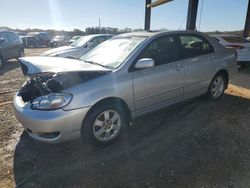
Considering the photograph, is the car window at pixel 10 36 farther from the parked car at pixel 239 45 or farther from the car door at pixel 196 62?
the car door at pixel 196 62

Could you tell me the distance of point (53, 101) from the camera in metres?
2.78

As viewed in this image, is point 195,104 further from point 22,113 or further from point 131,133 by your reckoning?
point 22,113

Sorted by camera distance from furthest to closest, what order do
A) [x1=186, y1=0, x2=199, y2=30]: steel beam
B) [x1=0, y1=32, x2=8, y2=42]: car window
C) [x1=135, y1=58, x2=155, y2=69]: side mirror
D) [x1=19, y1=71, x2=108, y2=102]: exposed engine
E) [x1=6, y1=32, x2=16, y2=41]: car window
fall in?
[x1=186, y1=0, x2=199, y2=30]: steel beam
[x1=6, y1=32, x2=16, y2=41]: car window
[x1=0, y1=32, x2=8, y2=42]: car window
[x1=135, y1=58, x2=155, y2=69]: side mirror
[x1=19, y1=71, x2=108, y2=102]: exposed engine

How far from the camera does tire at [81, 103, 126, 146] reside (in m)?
3.02

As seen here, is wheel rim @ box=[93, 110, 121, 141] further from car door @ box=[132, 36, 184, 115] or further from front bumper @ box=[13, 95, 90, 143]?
car door @ box=[132, 36, 184, 115]

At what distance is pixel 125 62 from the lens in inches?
131

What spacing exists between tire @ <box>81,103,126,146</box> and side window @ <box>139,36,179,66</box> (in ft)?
3.10

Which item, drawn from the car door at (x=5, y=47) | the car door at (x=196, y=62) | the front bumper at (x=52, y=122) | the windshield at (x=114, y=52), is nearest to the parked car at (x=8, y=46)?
the car door at (x=5, y=47)

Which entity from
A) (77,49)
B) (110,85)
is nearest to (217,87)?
(110,85)

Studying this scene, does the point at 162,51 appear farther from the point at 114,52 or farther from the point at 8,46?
the point at 8,46

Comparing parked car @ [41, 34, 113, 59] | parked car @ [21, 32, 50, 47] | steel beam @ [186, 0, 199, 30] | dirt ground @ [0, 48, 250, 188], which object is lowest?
parked car @ [21, 32, 50, 47]

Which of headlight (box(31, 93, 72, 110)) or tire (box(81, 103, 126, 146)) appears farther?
tire (box(81, 103, 126, 146))

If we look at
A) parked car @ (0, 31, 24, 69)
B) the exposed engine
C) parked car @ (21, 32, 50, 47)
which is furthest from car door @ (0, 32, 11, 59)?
parked car @ (21, 32, 50, 47)

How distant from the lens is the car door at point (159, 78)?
347 cm
